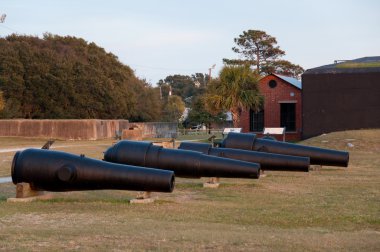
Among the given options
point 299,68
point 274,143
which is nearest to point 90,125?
point 274,143

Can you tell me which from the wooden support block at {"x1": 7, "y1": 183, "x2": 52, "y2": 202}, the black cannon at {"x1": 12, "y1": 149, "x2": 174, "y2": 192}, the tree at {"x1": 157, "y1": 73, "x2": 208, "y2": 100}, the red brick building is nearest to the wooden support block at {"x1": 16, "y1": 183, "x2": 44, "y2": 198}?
the wooden support block at {"x1": 7, "y1": 183, "x2": 52, "y2": 202}

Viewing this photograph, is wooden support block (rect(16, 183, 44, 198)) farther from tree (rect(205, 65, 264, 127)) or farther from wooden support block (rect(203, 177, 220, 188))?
tree (rect(205, 65, 264, 127))

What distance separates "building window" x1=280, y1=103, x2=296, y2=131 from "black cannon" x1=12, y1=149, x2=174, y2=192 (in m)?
39.8

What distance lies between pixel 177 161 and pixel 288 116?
3809cm

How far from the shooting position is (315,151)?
20547 mm

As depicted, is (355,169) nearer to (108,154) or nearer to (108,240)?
(108,154)

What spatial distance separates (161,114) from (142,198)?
7121cm

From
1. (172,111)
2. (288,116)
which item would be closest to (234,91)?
(288,116)

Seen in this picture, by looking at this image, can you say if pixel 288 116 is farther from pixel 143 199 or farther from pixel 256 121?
pixel 143 199

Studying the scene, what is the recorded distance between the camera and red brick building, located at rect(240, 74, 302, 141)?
170 feet

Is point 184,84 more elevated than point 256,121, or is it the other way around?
point 184,84

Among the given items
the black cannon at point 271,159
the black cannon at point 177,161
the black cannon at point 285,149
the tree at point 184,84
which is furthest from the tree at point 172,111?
the black cannon at point 177,161

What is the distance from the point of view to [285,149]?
20.6 metres

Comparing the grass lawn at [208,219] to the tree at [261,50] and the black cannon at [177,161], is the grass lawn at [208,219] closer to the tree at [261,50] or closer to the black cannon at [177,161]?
the black cannon at [177,161]
